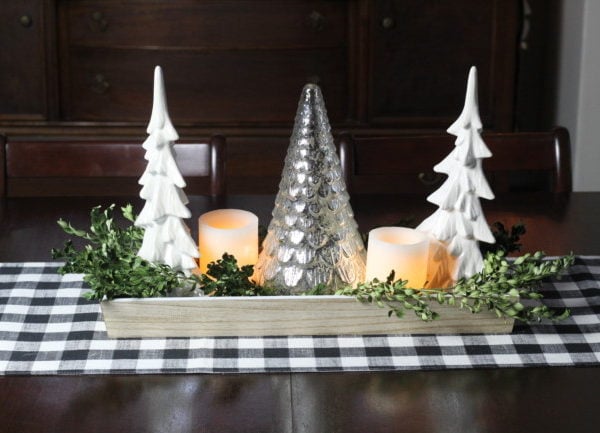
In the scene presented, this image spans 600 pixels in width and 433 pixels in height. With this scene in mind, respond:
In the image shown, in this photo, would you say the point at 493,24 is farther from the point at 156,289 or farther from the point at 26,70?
the point at 156,289

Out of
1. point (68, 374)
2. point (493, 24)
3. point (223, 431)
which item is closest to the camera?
point (223, 431)

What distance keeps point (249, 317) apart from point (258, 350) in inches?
1.7

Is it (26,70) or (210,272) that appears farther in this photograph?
(26,70)

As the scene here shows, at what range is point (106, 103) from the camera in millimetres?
3062

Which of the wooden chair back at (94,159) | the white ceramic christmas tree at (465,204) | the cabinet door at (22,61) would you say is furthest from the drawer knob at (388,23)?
the white ceramic christmas tree at (465,204)

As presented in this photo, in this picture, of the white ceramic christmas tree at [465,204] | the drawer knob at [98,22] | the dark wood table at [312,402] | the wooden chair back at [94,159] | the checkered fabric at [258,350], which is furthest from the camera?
the drawer knob at [98,22]

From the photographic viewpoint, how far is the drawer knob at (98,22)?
117 inches

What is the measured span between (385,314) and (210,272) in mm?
221

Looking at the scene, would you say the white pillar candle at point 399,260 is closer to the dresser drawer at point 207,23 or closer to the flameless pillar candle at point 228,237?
the flameless pillar candle at point 228,237

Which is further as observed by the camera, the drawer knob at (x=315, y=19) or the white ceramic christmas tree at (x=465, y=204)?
the drawer knob at (x=315, y=19)

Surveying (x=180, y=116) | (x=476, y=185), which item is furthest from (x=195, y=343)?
(x=180, y=116)

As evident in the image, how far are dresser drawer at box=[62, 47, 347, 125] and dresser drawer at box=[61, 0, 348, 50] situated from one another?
33 millimetres

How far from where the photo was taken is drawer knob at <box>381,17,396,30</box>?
9.82ft

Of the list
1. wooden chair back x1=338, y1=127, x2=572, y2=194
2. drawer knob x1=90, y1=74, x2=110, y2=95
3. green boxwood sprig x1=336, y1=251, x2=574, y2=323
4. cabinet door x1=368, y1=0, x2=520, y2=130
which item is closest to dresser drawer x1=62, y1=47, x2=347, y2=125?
drawer knob x1=90, y1=74, x2=110, y2=95
